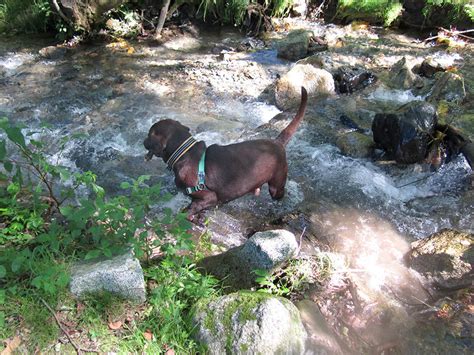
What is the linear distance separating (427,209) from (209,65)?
5009 millimetres

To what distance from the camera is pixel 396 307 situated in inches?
119

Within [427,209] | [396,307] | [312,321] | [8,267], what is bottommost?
[427,209]

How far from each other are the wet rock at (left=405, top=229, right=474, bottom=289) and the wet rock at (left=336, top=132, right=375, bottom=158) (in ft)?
5.94

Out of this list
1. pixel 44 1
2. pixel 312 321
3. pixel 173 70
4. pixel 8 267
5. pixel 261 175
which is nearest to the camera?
pixel 8 267

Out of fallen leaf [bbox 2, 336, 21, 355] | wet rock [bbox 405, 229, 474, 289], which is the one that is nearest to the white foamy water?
fallen leaf [bbox 2, 336, 21, 355]

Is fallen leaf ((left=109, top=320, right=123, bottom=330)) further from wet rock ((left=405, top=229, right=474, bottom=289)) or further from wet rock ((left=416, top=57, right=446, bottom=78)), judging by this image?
wet rock ((left=416, top=57, right=446, bottom=78))

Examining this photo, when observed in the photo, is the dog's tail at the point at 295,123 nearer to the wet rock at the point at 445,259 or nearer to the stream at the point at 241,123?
the stream at the point at 241,123

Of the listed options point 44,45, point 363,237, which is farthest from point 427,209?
point 44,45

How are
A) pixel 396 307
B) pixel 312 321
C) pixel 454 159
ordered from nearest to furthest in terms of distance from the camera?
pixel 312 321 → pixel 396 307 → pixel 454 159

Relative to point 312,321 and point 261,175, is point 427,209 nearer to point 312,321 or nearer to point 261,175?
point 261,175

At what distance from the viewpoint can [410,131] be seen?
4.87 m

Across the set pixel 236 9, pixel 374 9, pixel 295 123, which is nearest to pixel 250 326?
pixel 295 123

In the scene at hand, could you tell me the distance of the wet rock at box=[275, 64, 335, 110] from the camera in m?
6.43

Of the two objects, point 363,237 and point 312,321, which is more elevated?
point 312,321
